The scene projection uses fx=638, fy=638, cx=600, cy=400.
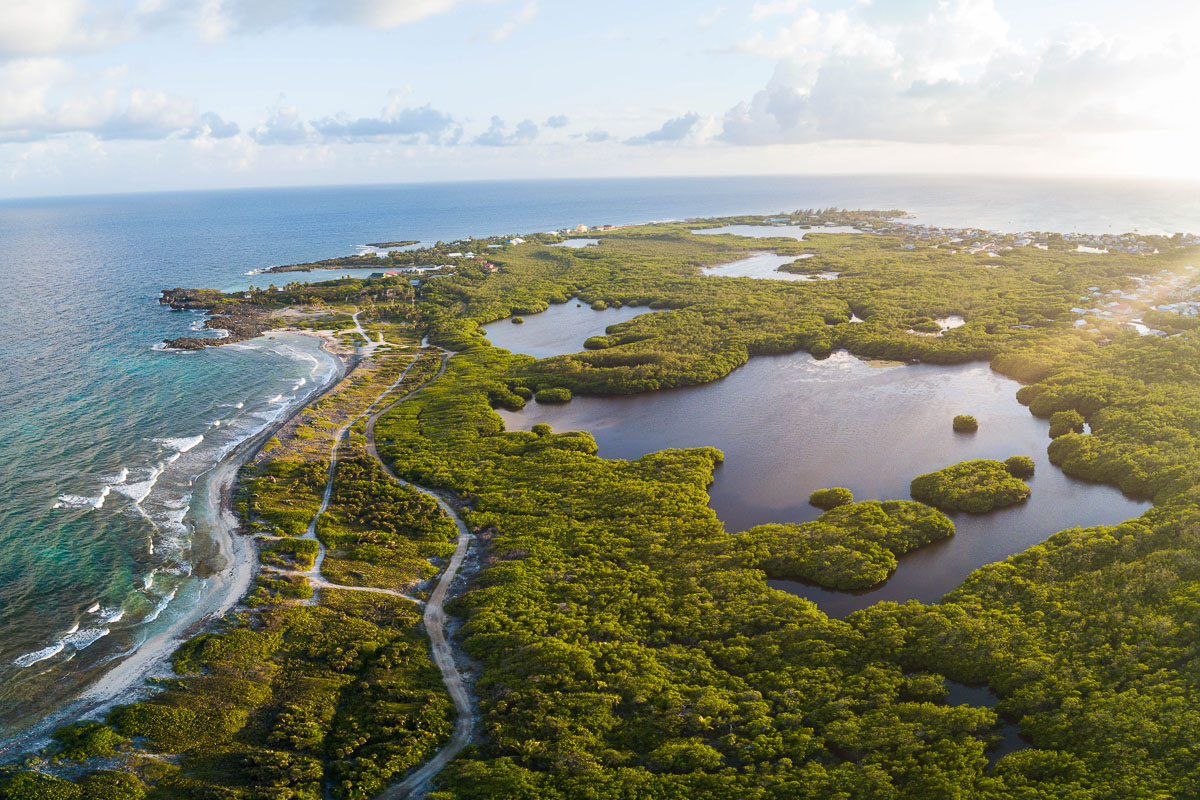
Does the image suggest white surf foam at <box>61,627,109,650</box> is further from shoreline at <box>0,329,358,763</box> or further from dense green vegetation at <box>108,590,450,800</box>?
dense green vegetation at <box>108,590,450,800</box>

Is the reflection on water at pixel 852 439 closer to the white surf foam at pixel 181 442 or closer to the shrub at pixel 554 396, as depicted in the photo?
the shrub at pixel 554 396

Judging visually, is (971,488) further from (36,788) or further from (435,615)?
(36,788)

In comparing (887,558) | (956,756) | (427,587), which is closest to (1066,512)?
(887,558)

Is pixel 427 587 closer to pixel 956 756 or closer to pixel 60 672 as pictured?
pixel 60 672

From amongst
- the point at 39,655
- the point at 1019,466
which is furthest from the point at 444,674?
the point at 1019,466

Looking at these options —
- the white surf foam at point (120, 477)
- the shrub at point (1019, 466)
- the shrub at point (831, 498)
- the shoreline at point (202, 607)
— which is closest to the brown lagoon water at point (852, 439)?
the shrub at point (831, 498)

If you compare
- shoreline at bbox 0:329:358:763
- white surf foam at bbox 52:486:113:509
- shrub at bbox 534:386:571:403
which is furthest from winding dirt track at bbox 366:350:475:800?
white surf foam at bbox 52:486:113:509
